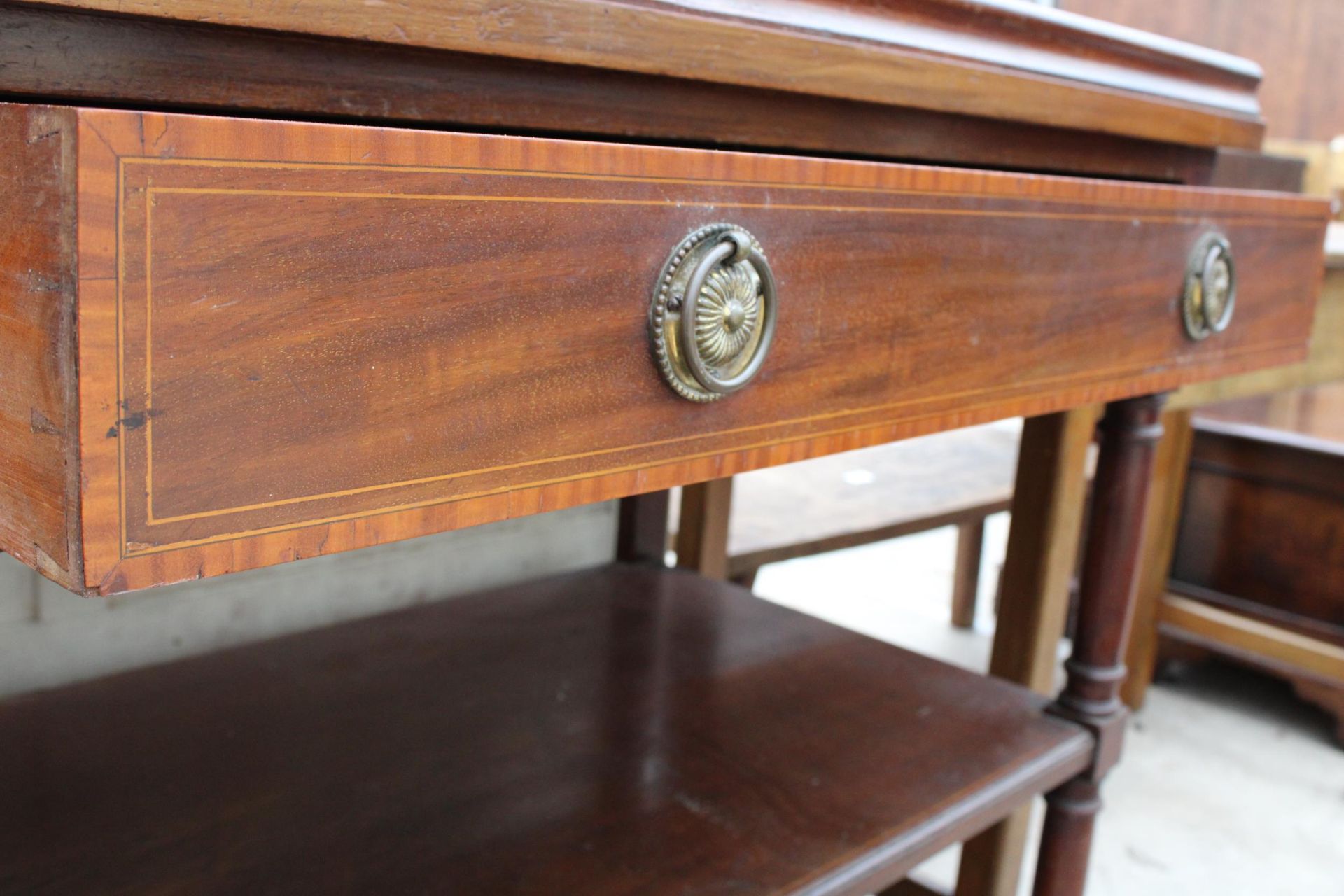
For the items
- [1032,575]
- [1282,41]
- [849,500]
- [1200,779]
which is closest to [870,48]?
[1032,575]

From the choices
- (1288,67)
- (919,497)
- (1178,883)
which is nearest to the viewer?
(1178,883)

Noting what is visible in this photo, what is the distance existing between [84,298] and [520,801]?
0.53 meters

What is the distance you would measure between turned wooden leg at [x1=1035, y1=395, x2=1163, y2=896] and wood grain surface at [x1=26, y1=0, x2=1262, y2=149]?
10.0 inches

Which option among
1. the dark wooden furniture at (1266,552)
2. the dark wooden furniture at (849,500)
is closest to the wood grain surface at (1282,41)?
the dark wooden furniture at (1266,552)

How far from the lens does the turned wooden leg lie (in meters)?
0.97

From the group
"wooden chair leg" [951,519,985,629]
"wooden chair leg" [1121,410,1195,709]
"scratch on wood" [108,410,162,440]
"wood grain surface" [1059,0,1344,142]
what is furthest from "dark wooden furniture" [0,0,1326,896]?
"wood grain surface" [1059,0,1344,142]

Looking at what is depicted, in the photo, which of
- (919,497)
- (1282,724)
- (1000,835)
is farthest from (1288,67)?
(1000,835)

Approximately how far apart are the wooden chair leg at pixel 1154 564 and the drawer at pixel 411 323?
163 centimetres

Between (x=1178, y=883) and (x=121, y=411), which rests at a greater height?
(x=121, y=411)

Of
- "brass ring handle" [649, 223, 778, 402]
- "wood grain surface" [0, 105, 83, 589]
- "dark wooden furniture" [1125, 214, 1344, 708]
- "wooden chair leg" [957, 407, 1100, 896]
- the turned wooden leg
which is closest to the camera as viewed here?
"wood grain surface" [0, 105, 83, 589]

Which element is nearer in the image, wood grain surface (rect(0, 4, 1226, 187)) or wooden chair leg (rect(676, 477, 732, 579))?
wood grain surface (rect(0, 4, 1226, 187))

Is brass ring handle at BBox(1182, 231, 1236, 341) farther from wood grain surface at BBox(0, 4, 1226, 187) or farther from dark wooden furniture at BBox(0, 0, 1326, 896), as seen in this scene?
wood grain surface at BBox(0, 4, 1226, 187)

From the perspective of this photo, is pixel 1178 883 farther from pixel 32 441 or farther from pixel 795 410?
pixel 32 441

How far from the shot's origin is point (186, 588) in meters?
0.99
